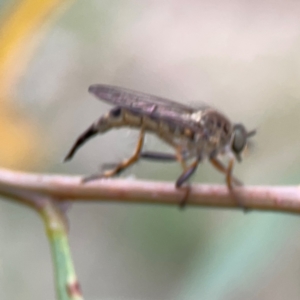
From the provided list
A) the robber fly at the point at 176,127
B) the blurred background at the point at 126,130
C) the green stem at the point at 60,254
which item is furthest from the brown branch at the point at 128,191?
the blurred background at the point at 126,130

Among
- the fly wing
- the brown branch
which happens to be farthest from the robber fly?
the brown branch

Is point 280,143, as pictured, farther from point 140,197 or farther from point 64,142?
point 140,197

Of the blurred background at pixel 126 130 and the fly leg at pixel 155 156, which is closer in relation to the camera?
the fly leg at pixel 155 156

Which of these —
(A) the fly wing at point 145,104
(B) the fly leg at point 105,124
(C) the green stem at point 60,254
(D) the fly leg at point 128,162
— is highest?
(A) the fly wing at point 145,104

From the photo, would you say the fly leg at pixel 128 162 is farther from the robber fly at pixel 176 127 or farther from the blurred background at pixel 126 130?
the blurred background at pixel 126 130

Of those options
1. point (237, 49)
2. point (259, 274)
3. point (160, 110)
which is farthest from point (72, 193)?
point (237, 49)
